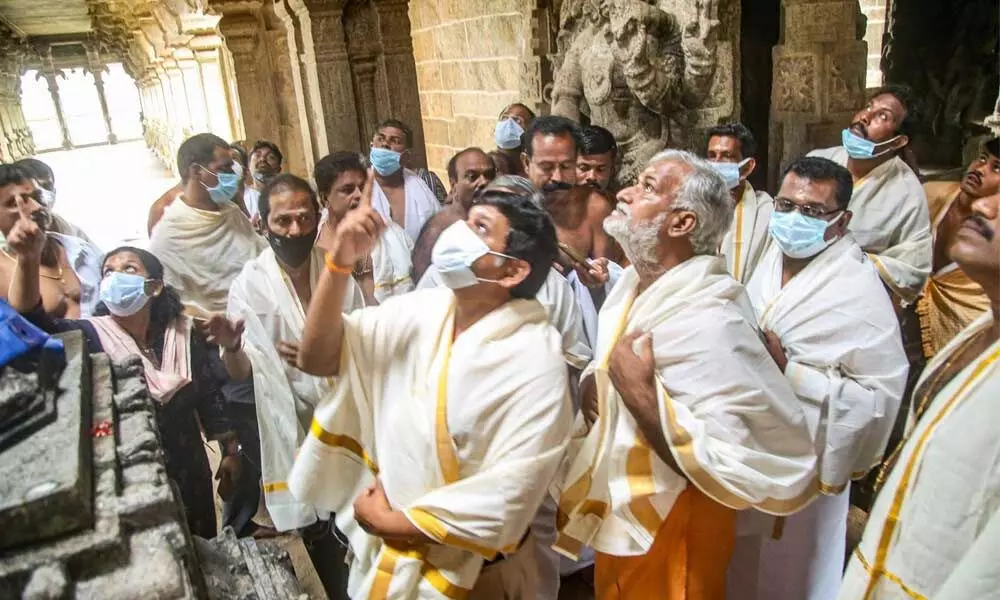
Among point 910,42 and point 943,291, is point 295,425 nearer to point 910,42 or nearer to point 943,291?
point 943,291

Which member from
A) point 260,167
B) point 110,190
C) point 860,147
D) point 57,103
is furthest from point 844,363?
point 57,103

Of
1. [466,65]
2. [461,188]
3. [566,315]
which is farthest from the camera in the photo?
[466,65]

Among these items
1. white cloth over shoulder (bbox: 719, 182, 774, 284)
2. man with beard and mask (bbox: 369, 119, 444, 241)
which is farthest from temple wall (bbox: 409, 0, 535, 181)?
white cloth over shoulder (bbox: 719, 182, 774, 284)

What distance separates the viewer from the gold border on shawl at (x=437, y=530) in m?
1.59

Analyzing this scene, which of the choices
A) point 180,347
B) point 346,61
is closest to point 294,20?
point 346,61

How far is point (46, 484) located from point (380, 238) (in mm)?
1942

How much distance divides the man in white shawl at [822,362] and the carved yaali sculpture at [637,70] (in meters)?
2.02

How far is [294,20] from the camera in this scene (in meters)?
5.62

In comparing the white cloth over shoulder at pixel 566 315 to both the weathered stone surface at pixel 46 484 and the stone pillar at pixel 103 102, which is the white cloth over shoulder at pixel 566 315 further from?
the stone pillar at pixel 103 102

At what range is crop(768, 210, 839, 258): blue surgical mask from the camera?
226 centimetres

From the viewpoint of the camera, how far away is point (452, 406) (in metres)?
1.69

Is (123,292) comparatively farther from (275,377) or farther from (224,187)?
(224,187)

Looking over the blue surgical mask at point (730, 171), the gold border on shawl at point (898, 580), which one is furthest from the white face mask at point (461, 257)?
the blue surgical mask at point (730, 171)

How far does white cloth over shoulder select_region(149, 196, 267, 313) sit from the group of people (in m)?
0.44
